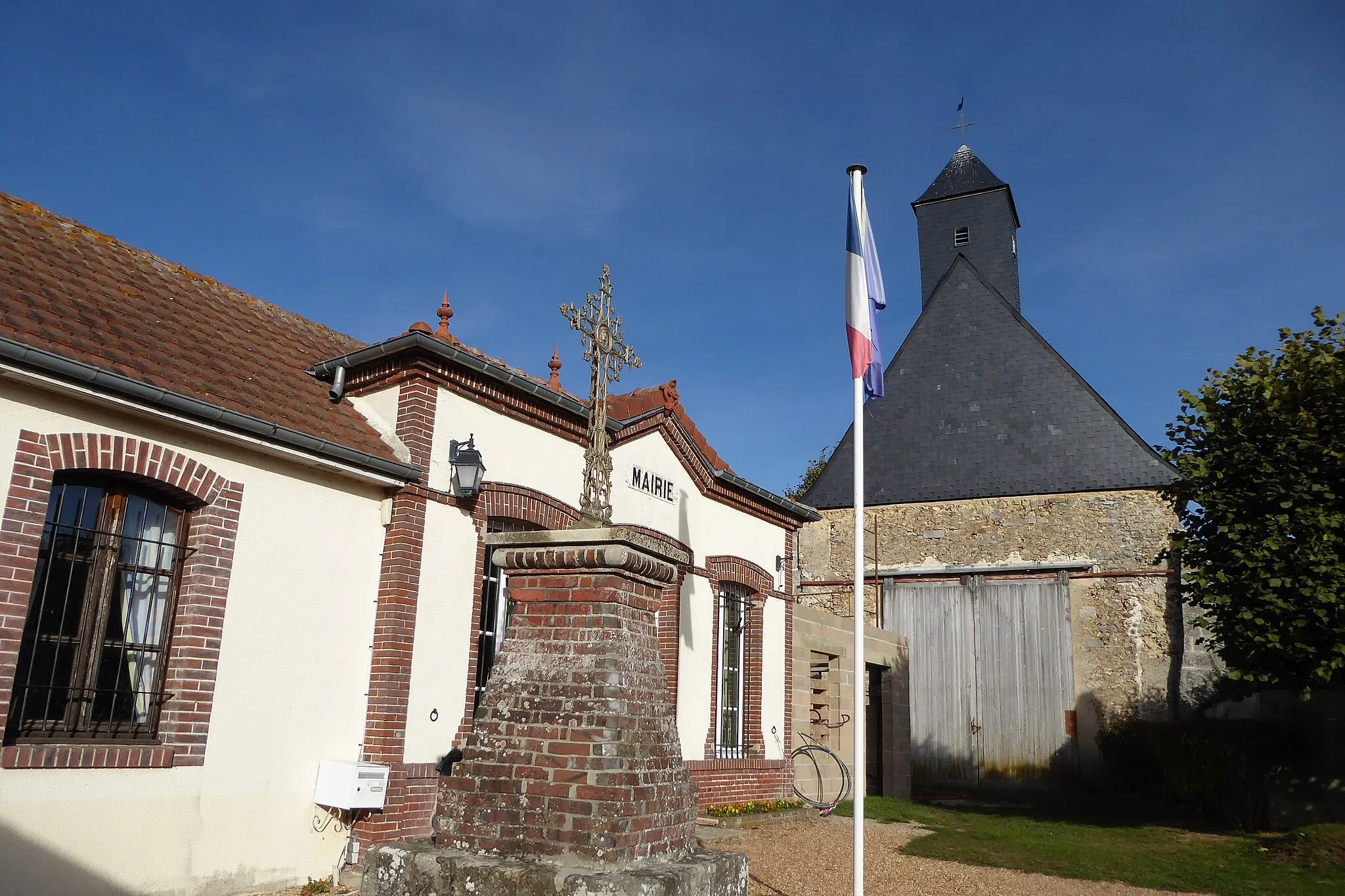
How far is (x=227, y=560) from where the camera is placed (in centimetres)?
670

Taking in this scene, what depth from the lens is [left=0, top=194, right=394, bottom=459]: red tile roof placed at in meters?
6.33

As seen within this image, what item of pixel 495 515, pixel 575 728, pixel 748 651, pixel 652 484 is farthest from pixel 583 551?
pixel 748 651

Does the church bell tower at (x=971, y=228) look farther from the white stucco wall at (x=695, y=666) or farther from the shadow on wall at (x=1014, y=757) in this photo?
the white stucco wall at (x=695, y=666)

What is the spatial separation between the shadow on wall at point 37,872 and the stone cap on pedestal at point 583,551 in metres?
3.38

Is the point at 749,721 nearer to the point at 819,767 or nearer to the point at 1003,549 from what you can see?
the point at 819,767

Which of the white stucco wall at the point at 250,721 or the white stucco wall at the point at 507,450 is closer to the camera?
the white stucco wall at the point at 250,721

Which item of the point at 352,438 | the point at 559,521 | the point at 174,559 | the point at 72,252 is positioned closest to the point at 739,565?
the point at 559,521

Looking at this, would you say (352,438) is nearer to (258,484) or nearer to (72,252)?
(258,484)

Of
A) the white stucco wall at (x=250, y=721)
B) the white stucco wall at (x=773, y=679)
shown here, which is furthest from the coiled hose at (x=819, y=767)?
the white stucco wall at (x=250, y=721)

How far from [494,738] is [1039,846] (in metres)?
7.70

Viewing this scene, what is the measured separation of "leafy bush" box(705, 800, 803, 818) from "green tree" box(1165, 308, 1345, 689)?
5.28m

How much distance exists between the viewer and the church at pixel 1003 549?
1639 centimetres

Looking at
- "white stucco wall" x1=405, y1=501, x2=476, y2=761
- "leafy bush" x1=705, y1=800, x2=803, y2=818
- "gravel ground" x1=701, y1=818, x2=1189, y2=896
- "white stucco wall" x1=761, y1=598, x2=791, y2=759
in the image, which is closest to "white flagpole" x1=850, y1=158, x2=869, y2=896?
"gravel ground" x1=701, y1=818, x2=1189, y2=896

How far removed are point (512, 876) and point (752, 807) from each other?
814cm
